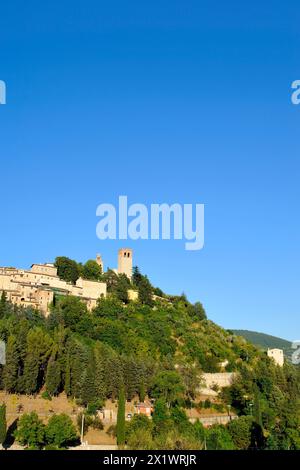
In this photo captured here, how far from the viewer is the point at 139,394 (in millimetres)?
48438

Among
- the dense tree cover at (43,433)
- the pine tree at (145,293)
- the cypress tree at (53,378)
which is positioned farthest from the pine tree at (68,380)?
the pine tree at (145,293)

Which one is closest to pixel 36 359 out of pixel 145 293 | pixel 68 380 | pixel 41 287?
pixel 68 380

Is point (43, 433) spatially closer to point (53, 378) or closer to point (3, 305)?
point (53, 378)

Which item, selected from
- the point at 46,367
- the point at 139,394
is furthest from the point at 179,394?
the point at 46,367

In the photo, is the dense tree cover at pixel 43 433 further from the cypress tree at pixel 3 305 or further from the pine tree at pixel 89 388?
the cypress tree at pixel 3 305

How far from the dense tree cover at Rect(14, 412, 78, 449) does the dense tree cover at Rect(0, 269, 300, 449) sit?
0.43 ft

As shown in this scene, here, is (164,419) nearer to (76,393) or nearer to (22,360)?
(76,393)

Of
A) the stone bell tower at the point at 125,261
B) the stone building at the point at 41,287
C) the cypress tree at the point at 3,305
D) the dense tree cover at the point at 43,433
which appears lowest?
the dense tree cover at the point at 43,433

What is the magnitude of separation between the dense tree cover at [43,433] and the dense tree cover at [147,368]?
13 centimetres

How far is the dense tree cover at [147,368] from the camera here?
41219mm

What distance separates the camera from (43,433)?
3356 cm

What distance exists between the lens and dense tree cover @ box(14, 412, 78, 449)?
33188 mm

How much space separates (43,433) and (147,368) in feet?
60.5

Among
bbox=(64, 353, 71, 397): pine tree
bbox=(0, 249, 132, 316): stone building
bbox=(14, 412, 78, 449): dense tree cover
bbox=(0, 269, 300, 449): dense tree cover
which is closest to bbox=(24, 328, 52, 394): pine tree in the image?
bbox=(0, 269, 300, 449): dense tree cover
